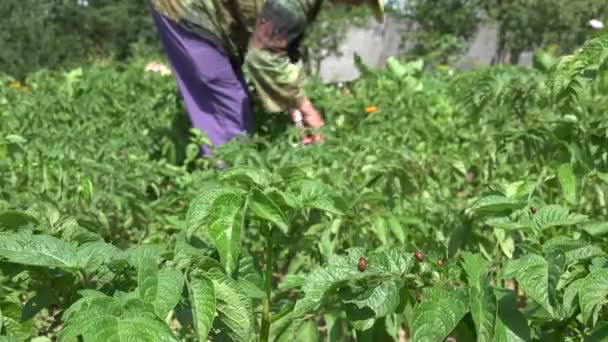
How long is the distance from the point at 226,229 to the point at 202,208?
0.05m

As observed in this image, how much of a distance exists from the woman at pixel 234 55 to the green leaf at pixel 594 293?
7.90 ft

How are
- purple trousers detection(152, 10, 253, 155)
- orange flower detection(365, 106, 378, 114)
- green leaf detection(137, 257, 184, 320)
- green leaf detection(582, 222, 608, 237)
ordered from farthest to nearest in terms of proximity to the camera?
orange flower detection(365, 106, 378, 114), purple trousers detection(152, 10, 253, 155), green leaf detection(582, 222, 608, 237), green leaf detection(137, 257, 184, 320)

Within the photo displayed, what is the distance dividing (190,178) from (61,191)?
1.68ft

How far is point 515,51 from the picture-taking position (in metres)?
19.5

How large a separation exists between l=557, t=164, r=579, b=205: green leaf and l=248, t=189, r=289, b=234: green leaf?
0.71 meters

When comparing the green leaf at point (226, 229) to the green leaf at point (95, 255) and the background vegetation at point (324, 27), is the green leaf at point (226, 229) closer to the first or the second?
the green leaf at point (95, 255)

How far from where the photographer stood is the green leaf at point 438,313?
1.09 metres

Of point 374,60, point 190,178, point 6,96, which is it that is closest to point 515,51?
point 374,60

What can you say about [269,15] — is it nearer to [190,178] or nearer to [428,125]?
[190,178]

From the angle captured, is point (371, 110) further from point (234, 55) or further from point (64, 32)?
point (64, 32)

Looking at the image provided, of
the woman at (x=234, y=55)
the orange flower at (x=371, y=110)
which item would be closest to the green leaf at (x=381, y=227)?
the woman at (x=234, y=55)

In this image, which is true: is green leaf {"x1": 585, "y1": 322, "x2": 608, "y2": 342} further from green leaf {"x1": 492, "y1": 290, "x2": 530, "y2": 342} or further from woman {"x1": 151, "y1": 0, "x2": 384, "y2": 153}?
woman {"x1": 151, "y1": 0, "x2": 384, "y2": 153}

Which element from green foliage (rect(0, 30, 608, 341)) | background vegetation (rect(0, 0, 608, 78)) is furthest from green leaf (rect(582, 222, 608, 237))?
background vegetation (rect(0, 0, 608, 78))

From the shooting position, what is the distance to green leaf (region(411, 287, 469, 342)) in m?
1.09
